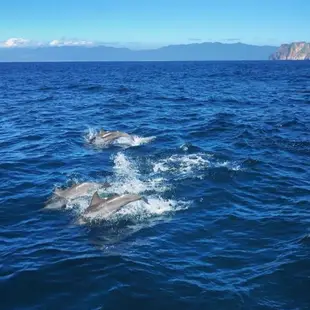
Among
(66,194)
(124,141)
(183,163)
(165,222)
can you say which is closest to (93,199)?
(66,194)

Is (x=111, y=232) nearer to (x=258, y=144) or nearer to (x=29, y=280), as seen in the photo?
(x=29, y=280)

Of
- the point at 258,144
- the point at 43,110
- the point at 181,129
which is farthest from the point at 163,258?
the point at 43,110

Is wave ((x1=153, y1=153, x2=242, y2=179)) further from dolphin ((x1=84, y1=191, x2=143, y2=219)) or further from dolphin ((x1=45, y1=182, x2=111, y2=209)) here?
dolphin ((x1=84, y1=191, x2=143, y2=219))

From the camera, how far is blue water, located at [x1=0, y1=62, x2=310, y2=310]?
1395 centimetres

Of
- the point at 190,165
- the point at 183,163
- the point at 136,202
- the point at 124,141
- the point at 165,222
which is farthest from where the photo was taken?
the point at 124,141

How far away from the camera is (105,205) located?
19.3m

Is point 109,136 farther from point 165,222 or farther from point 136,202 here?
point 165,222

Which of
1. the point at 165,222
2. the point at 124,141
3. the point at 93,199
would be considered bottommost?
the point at 124,141

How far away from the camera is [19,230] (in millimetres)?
18797

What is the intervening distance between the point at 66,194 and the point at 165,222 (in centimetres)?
536

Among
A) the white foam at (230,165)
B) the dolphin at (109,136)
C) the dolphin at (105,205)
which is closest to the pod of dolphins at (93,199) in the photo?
the dolphin at (105,205)

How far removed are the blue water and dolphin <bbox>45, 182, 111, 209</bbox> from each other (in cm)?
44

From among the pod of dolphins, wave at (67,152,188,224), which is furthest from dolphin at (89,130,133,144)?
the pod of dolphins

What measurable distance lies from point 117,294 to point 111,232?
4327mm
